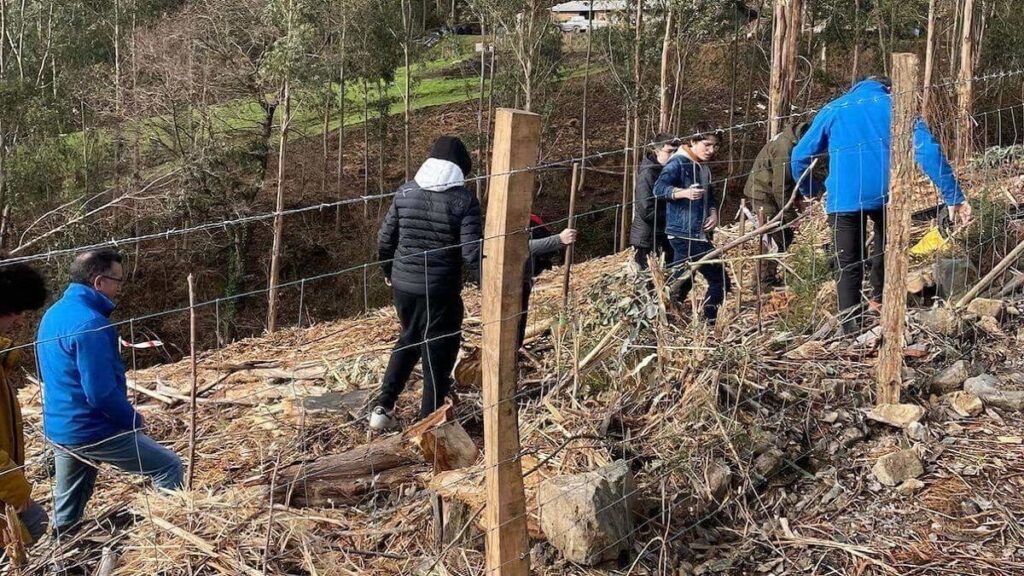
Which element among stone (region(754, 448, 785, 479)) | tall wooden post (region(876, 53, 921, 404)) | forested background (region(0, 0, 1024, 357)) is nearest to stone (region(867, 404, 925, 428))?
tall wooden post (region(876, 53, 921, 404))

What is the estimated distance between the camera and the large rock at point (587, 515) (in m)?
3.22

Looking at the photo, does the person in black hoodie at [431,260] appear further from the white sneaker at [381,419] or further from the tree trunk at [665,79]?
the tree trunk at [665,79]

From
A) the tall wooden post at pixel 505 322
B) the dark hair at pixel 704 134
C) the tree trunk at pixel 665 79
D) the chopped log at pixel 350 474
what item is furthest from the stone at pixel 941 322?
the tree trunk at pixel 665 79

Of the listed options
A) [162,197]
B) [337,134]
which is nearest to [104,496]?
[162,197]

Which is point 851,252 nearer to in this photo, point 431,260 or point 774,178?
point 774,178

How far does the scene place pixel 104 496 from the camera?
445 cm

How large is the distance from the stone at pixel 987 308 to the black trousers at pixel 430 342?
2721 mm

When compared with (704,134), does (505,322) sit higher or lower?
lower

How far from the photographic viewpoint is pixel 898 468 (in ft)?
12.3

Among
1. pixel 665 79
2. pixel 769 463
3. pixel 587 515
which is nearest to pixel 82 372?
pixel 587 515

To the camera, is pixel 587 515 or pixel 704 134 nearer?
pixel 587 515

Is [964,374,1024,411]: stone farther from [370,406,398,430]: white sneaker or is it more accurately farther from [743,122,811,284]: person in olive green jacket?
[370,406,398,430]: white sneaker

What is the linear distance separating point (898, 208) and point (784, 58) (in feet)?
21.7

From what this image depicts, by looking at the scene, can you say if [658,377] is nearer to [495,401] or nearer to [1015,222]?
[495,401]
